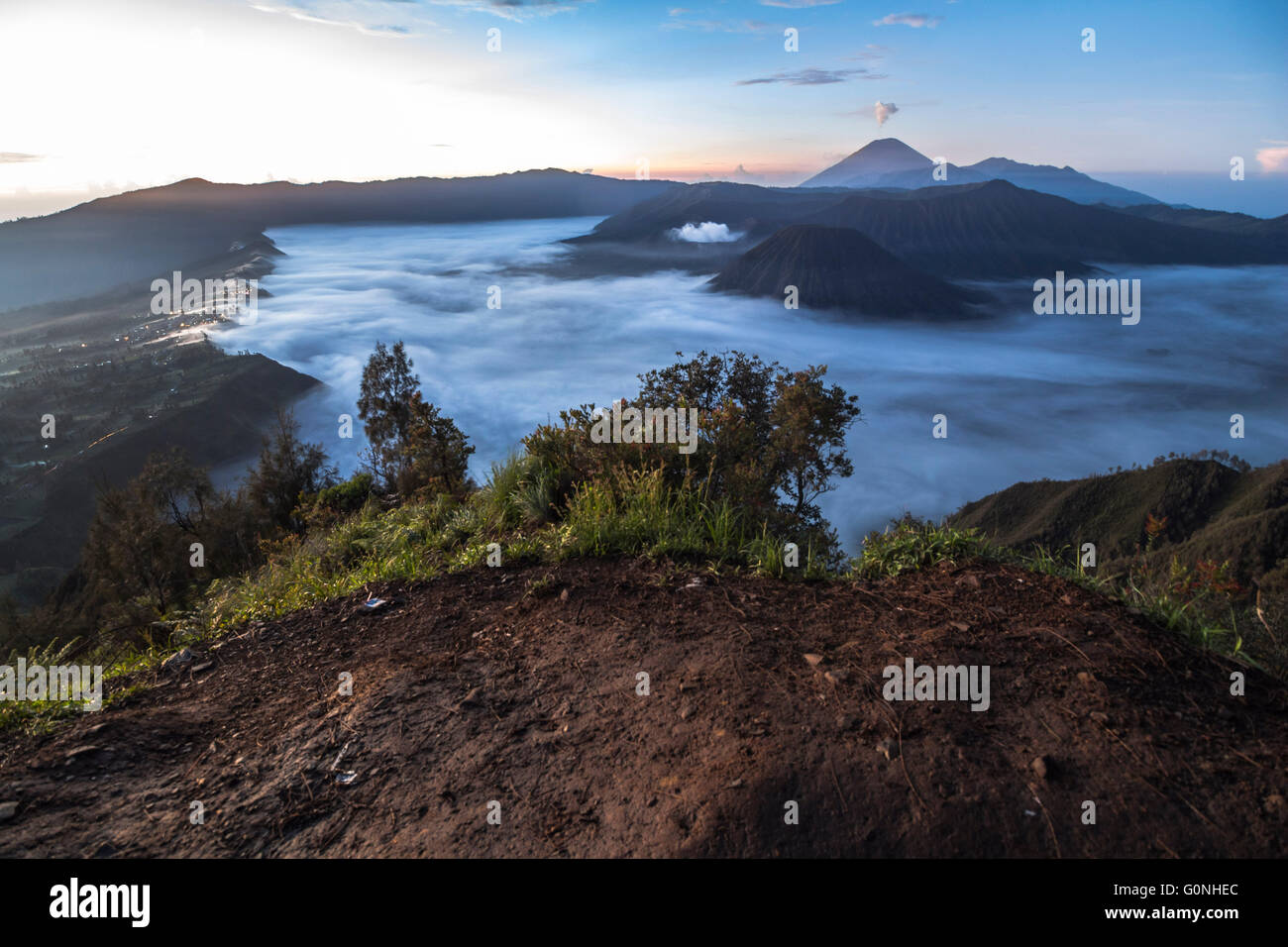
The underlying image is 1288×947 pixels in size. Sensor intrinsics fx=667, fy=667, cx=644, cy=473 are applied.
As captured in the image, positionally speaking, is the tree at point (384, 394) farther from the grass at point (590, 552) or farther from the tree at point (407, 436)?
the grass at point (590, 552)

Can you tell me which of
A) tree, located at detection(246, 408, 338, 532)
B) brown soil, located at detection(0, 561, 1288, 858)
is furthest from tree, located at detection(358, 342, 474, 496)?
brown soil, located at detection(0, 561, 1288, 858)

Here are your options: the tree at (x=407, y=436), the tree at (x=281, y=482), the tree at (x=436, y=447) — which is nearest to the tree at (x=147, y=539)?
the tree at (x=281, y=482)

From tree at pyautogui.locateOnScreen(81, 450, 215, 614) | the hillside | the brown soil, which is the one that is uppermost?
the brown soil

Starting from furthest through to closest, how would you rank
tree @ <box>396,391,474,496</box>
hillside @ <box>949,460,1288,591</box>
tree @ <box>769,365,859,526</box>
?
hillside @ <box>949,460,1288,591</box>
tree @ <box>769,365,859,526</box>
tree @ <box>396,391,474,496</box>

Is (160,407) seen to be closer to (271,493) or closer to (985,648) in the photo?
(271,493)

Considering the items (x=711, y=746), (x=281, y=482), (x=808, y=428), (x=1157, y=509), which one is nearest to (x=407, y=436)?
(x=281, y=482)

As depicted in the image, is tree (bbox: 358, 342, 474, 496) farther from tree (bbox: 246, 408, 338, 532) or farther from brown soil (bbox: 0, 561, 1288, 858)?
brown soil (bbox: 0, 561, 1288, 858)

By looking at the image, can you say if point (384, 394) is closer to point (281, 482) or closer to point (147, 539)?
point (281, 482)
